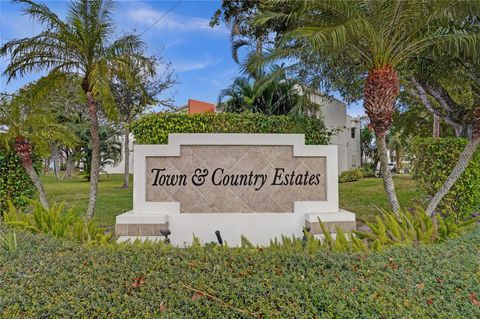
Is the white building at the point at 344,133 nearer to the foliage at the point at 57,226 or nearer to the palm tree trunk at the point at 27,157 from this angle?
the palm tree trunk at the point at 27,157

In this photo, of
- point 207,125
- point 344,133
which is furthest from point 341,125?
point 207,125

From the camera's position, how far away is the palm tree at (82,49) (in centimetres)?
680

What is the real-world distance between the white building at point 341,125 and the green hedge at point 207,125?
927 centimetres

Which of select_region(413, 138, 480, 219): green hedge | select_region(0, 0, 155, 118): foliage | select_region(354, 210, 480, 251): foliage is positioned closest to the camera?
select_region(354, 210, 480, 251): foliage

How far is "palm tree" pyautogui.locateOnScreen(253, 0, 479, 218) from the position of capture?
5535 mm

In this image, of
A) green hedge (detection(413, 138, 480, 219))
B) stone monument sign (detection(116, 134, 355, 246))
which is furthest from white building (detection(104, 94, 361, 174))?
stone monument sign (detection(116, 134, 355, 246))

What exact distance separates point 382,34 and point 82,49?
6352 millimetres

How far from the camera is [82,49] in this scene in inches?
275

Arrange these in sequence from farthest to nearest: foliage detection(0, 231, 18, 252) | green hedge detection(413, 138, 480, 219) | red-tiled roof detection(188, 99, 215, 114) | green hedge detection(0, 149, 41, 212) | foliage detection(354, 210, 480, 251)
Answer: red-tiled roof detection(188, 99, 215, 114)
green hedge detection(413, 138, 480, 219)
green hedge detection(0, 149, 41, 212)
foliage detection(354, 210, 480, 251)
foliage detection(0, 231, 18, 252)

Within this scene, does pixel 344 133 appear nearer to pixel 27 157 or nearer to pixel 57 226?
pixel 27 157

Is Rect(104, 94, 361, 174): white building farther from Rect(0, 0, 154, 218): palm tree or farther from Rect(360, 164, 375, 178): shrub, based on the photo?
Rect(0, 0, 154, 218): palm tree

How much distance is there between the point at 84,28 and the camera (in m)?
A: 6.89

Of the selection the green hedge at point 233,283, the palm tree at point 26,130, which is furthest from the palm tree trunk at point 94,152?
the green hedge at point 233,283

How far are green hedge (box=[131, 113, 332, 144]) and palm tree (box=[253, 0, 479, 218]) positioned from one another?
1626 mm
